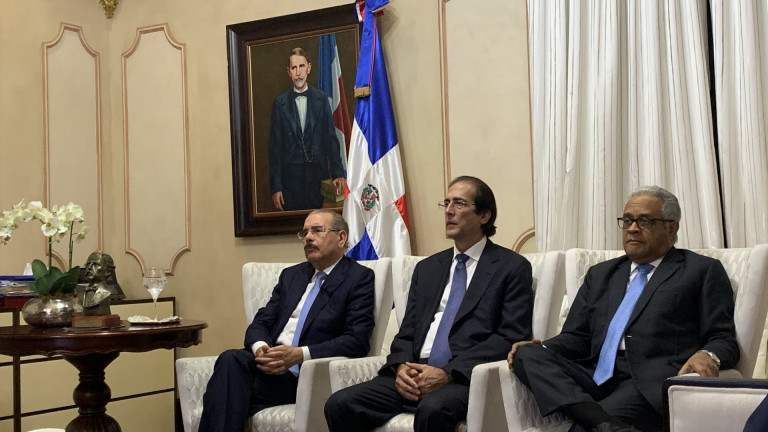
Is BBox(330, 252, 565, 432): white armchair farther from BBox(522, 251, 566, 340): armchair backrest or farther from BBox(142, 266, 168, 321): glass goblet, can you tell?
BBox(142, 266, 168, 321): glass goblet

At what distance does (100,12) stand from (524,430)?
4.96 metres

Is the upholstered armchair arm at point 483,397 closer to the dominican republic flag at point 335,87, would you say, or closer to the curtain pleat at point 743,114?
the curtain pleat at point 743,114

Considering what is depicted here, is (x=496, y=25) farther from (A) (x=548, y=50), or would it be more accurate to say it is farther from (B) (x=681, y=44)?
(B) (x=681, y=44)

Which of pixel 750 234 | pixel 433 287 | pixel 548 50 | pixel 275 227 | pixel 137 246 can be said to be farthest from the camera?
pixel 137 246

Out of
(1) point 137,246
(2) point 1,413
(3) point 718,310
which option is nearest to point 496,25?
(3) point 718,310

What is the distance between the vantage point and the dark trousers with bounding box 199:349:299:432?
4.00 metres

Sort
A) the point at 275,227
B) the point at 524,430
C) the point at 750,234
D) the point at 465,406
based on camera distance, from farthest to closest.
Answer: the point at 275,227
the point at 750,234
the point at 465,406
the point at 524,430

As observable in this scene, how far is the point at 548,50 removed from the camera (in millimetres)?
4965

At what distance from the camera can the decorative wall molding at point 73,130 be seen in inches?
252

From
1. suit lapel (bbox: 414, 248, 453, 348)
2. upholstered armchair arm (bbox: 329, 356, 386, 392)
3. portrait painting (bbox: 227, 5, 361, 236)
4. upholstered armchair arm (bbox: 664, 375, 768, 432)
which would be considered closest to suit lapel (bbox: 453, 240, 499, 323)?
suit lapel (bbox: 414, 248, 453, 348)

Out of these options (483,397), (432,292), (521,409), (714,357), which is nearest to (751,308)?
(714,357)

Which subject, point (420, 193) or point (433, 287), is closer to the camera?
point (433, 287)

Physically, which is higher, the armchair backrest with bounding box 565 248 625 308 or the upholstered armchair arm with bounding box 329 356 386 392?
the armchair backrest with bounding box 565 248 625 308

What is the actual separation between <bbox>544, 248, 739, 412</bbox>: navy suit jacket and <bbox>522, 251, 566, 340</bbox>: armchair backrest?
0.24 m
